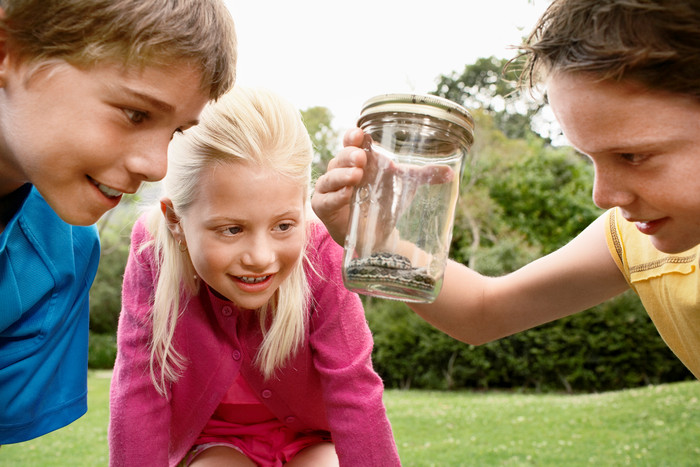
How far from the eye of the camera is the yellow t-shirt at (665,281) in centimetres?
238

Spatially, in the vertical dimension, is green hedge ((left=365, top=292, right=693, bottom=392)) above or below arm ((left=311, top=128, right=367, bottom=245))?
below

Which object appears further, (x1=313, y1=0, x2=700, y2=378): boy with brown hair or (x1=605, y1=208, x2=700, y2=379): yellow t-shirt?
(x1=605, y1=208, x2=700, y2=379): yellow t-shirt

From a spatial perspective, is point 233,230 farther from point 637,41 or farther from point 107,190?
point 637,41

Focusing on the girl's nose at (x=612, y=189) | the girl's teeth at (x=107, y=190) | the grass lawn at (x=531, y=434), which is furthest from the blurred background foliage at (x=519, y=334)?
the girl's nose at (x=612, y=189)

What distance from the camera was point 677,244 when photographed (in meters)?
2.04

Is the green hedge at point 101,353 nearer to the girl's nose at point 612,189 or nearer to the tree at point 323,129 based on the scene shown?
the tree at point 323,129

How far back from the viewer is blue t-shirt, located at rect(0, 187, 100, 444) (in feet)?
8.64

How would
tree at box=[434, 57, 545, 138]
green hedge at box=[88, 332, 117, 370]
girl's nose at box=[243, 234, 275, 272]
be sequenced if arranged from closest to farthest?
girl's nose at box=[243, 234, 275, 272], green hedge at box=[88, 332, 117, 370], tree at box=[434, 57, 545, 138]

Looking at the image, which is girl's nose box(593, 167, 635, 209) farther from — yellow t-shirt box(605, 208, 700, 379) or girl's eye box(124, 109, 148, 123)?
girl's eye box(124, 109, 148, 123)

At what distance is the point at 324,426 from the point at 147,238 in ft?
3.87

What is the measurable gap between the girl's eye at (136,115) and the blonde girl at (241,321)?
51 centimetres

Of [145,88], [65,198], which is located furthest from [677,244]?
[65,198]

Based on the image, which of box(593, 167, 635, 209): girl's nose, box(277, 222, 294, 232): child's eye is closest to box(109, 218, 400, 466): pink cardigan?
box(277, 222, 294, 232): child's eye

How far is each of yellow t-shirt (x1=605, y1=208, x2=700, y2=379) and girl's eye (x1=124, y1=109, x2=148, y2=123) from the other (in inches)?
70.3
